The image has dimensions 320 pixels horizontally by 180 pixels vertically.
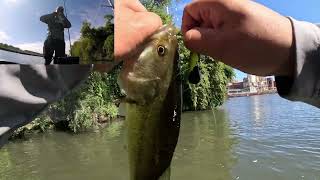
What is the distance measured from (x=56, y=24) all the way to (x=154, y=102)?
647 mm

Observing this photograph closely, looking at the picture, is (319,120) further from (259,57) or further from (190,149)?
(259,57)

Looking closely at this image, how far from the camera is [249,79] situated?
93.7 metres

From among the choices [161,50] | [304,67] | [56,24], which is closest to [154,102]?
[161,50]

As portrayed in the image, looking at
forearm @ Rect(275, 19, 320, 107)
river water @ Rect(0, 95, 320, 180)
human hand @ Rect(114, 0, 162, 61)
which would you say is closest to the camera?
human hand @ Rect(114, 0, 162, 61)

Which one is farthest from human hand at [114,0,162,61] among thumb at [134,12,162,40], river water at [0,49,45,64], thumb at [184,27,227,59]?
river water at [0,49,45,64]

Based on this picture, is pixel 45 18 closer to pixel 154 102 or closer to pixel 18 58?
pixel 18 58

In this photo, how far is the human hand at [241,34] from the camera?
1453 mm

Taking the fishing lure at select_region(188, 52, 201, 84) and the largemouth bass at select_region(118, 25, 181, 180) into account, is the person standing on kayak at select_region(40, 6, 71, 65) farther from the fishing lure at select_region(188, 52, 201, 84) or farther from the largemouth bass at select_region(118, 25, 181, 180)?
the fishing lure at select_region(188, 52, 201, 84)

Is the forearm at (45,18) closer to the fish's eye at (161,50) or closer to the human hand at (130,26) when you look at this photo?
the human hand at (130,26)

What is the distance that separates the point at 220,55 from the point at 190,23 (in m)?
0.15

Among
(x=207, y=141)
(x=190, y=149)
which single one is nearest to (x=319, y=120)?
(x=207, y=141)

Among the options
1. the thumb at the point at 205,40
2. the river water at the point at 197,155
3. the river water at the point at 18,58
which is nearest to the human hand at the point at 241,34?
the thumb at the point at 205,40

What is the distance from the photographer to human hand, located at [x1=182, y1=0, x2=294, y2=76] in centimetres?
145

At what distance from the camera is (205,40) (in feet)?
4.84
